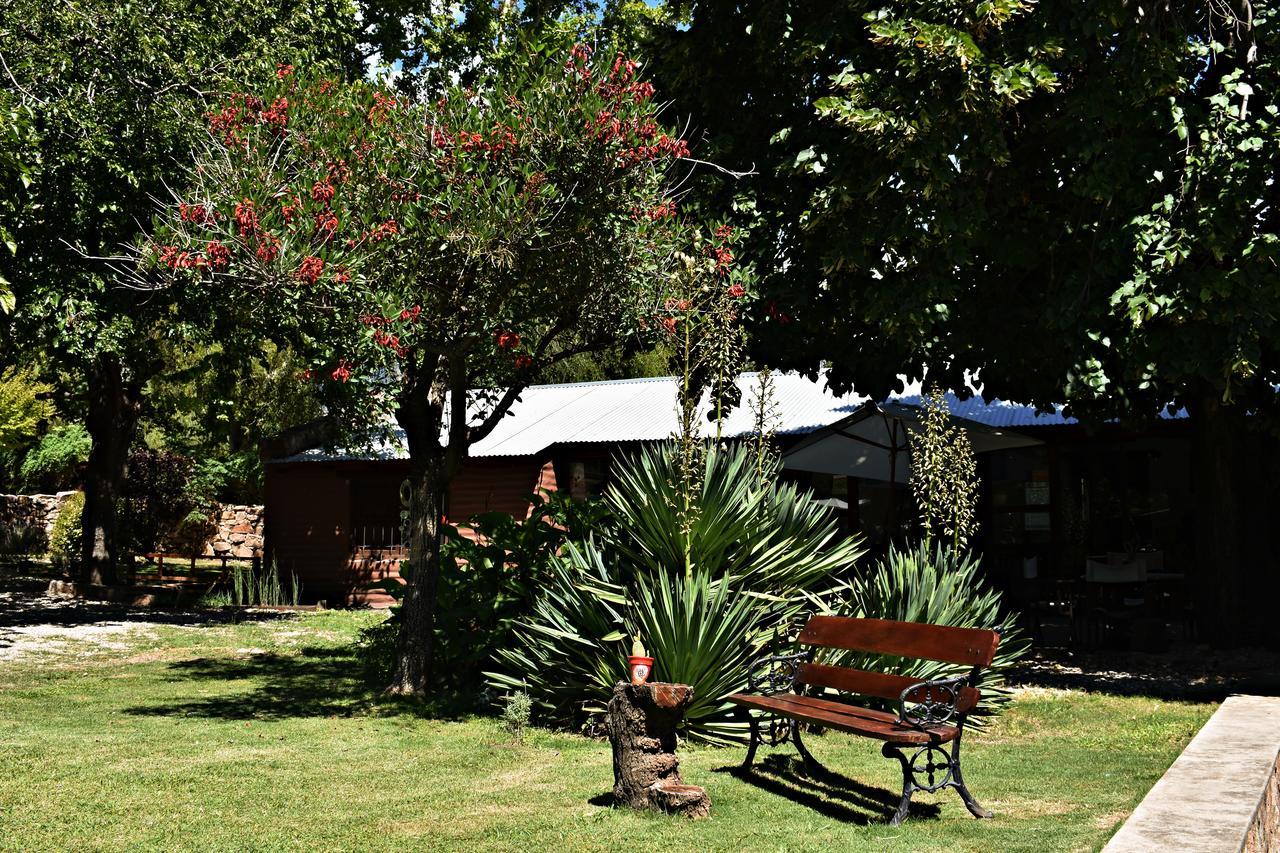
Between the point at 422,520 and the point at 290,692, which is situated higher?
the point at 422,520

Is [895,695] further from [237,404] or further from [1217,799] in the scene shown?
[237,404]

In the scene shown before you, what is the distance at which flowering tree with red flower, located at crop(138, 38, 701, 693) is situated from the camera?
8.54 metres

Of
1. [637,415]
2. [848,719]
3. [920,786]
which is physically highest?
[637,415]

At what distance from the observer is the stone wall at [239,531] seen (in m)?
31.2

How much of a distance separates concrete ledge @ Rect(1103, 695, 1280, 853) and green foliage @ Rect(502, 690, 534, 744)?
14.9ft

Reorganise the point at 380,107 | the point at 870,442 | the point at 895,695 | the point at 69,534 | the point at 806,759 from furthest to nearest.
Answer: the point at 69,534 → the point at 870,442 → the point at 380,107 → the point at 806,759 → the point at 895,695

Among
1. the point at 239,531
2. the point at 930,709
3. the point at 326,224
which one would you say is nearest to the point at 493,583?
the point at 326,224

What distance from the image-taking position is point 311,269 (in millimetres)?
8328

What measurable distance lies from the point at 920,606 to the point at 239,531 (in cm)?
2602

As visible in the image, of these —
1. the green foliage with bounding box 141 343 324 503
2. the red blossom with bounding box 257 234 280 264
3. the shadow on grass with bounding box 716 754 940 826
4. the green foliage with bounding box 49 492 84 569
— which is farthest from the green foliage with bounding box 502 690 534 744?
the green foliage with bounding box 49 492 84 569

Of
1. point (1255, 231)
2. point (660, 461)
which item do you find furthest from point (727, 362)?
point (1255, 231)

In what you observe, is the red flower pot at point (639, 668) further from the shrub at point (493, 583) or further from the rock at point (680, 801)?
the shrub at point (493, 583)

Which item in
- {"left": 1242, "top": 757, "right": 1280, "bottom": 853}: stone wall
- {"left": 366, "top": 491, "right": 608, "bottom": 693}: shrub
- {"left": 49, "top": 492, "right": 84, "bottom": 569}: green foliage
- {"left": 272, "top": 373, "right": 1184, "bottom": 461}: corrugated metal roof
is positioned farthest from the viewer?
{"left": 49, "top": 492, "right": 84, "bottom": 569}: green foliage

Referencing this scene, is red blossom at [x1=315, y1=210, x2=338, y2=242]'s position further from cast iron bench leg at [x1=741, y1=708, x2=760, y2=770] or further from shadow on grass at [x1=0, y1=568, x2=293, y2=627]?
shadow on grass at [x1=0, y1=568, x2=293, y2=627]
